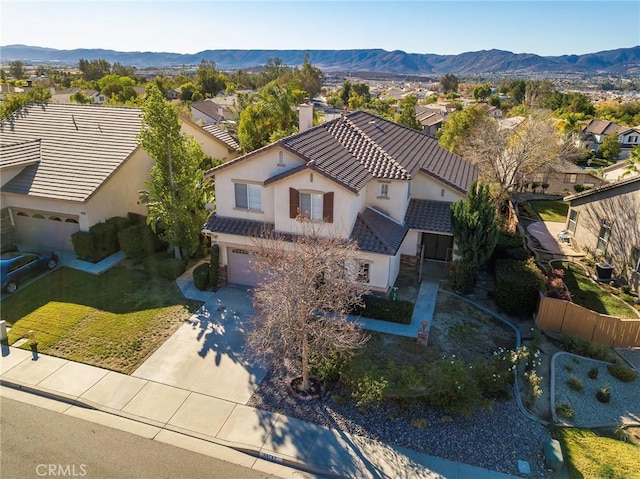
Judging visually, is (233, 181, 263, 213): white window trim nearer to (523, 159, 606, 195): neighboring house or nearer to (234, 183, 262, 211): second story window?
(234, 183, 262, 211): second story window

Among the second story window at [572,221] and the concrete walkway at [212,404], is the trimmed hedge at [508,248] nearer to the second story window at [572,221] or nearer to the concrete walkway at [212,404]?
the second story window at [572,221]

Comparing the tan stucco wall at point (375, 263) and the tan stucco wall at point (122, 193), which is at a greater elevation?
the tan stucco wall at point (122, 193)

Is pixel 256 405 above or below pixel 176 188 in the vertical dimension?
below

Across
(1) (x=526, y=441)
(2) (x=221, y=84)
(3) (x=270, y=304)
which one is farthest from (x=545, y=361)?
(2) (x=221, y=84)

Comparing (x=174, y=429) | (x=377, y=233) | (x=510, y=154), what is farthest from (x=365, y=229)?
(x=510, y=154)

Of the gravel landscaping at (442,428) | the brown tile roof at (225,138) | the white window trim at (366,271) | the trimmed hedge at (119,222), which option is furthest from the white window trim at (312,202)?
the brown tile roof at (225,138)

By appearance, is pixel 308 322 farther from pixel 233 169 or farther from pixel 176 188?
pixel 176 188
